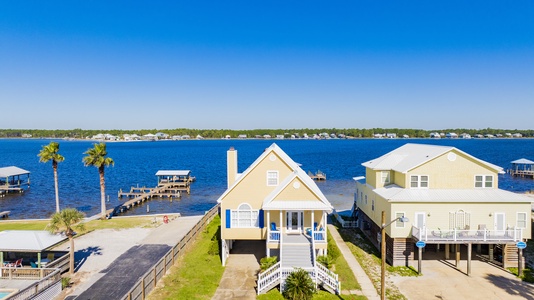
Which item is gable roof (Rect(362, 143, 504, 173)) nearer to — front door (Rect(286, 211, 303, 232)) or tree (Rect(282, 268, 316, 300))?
front door (Rect(286, 211, 303, 232))

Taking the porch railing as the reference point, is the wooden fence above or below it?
below

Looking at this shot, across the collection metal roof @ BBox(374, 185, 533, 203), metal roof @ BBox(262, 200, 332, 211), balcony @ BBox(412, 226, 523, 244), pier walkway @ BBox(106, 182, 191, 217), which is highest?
metal roof @ BBox(374, 185, 533, 203)

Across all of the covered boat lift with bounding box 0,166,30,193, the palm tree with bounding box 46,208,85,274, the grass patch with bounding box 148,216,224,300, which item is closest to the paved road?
the grass patch with bounding box 148,216,224,300

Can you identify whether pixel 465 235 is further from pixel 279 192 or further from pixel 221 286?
pixel 221 286

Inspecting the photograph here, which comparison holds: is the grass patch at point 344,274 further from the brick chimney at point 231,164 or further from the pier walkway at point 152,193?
the pier walkway at point 152,193

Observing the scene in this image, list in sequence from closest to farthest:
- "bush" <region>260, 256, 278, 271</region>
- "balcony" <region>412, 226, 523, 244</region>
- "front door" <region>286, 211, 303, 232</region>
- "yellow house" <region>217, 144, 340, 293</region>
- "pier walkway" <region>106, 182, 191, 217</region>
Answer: "bush" <region>260, 256, 278, 271</region>, "yellow house" <region>217, 144, 340, 293</region>, "balcony" <region>412, 226, 523, 244</region>, "front door" <region>286, 211, 303, 232</region>, "pier walkway" <region>106, 182, 191, 217</region>

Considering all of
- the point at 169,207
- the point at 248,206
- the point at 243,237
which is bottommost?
the point at 169,207

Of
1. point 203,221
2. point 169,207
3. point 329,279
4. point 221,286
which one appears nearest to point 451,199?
point 329,279
